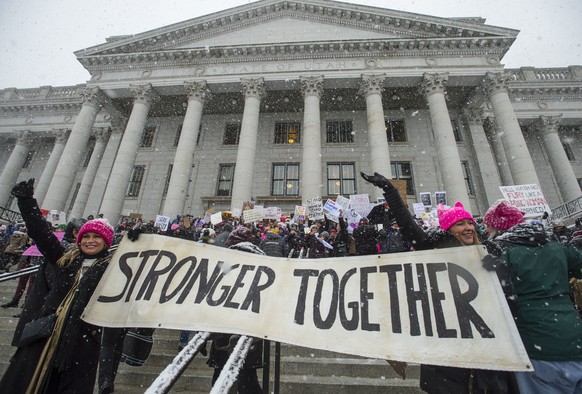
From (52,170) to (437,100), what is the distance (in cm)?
2887

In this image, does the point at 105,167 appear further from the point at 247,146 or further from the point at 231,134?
the point at 247,146

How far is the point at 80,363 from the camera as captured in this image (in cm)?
245

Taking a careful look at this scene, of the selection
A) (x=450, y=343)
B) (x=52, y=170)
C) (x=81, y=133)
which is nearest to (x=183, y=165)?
(x=81, y=133)

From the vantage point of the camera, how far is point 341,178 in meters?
20.5

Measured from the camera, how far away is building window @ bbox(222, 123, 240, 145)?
883 inches

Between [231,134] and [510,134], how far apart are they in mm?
18280

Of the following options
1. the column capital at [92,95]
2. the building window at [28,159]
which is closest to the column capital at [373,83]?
the column capital at [92,95]

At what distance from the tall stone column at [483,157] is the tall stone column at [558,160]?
4.35 m

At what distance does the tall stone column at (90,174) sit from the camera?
2072 cm

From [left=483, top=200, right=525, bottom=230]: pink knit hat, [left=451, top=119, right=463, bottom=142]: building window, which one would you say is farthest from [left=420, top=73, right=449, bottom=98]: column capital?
[left=483, top=200, right=525, bottom=230]: pink knit hat

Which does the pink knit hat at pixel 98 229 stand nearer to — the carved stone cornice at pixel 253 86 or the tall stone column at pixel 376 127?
the tall stone column at pixel 376 127

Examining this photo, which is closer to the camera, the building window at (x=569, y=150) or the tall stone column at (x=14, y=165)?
the building window at (x=569, y=150)

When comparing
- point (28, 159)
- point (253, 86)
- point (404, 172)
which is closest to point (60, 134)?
point (28, 159)

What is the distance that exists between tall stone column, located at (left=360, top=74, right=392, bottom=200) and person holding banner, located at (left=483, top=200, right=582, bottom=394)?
12546 millimetres
